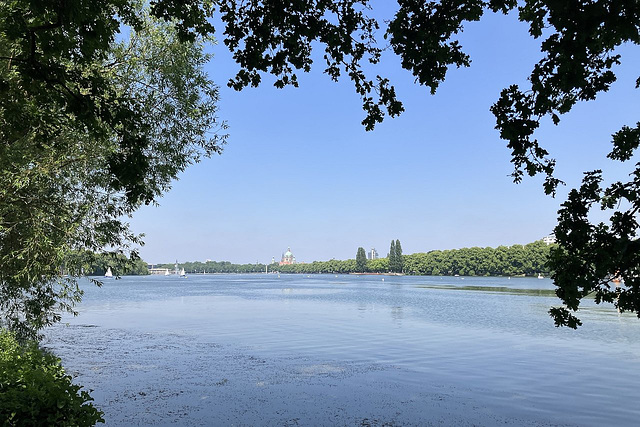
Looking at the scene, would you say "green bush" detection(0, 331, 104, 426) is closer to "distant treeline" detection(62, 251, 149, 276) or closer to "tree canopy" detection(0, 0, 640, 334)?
"tree canopy" detection(0, 0, 640, 334)

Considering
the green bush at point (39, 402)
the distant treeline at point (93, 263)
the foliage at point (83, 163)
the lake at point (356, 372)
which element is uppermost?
the foliage at point (83, 163)

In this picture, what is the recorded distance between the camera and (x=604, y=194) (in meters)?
7.55

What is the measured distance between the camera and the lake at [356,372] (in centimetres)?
1532

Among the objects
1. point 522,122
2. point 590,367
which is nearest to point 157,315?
point 590,367

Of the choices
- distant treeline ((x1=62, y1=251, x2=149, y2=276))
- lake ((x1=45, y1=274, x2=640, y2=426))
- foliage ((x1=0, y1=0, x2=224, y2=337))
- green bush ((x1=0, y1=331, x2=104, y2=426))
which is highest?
foliage ((x1=0, y1=0, x2=224, y2=337))

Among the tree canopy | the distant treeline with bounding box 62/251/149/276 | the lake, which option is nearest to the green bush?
the tree canopy

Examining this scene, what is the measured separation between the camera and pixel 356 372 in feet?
70.0

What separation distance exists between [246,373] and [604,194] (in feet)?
57.1

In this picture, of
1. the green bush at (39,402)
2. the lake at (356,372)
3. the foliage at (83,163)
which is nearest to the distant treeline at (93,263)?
the foliage at (83,163)

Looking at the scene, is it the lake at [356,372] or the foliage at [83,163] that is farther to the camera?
the lake at [356,372]

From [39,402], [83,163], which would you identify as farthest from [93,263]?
[39,402]

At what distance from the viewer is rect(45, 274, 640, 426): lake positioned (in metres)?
15.3

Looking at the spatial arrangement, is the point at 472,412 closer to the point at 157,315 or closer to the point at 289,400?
the point at 289,400

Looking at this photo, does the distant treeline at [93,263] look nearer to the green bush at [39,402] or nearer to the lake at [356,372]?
the lake at [356,372]
